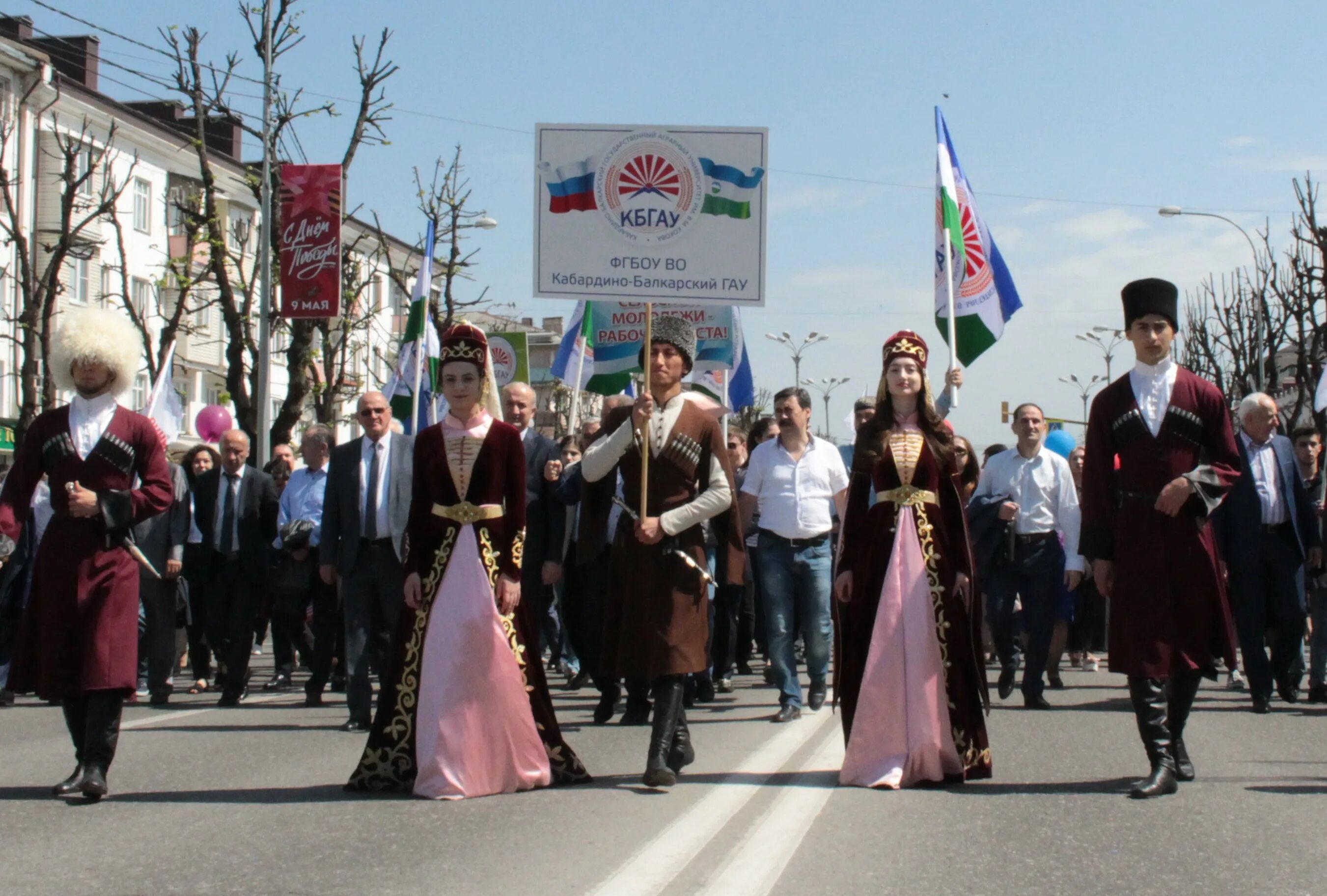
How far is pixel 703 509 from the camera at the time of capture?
8125 millimetres

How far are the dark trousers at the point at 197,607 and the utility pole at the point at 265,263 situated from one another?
42.8 feet

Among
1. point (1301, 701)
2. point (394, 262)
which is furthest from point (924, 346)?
point (394, 262)

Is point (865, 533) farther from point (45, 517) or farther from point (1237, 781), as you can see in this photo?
point (45, 517)

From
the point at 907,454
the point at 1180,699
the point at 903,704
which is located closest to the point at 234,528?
the point at 907,454

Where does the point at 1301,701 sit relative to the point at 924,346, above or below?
below

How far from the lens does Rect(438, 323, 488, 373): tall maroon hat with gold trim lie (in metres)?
7.91

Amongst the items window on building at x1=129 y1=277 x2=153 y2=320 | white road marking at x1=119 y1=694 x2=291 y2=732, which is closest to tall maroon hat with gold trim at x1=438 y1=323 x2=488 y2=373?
white road marking at x1=119 y1=694 x2=291 y2=732

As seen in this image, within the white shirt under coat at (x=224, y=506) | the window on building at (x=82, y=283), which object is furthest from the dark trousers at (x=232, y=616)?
the window on building at (x=82, y=283)

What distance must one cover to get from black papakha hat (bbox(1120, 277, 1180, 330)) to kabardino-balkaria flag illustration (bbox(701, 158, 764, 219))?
78.1 inches

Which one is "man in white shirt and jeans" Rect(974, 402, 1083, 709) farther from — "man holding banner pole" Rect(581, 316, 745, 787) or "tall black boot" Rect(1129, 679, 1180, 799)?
"man holding banner pole" Rect(581, 316, 745, 787)

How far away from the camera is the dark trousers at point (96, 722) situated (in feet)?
24.8

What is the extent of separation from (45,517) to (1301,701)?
30.3 ft

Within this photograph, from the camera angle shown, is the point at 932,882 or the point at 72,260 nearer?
the point at 932,882

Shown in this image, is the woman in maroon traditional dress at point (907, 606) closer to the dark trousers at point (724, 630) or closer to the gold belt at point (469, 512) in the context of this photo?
the gold belt at point (469, 512)
